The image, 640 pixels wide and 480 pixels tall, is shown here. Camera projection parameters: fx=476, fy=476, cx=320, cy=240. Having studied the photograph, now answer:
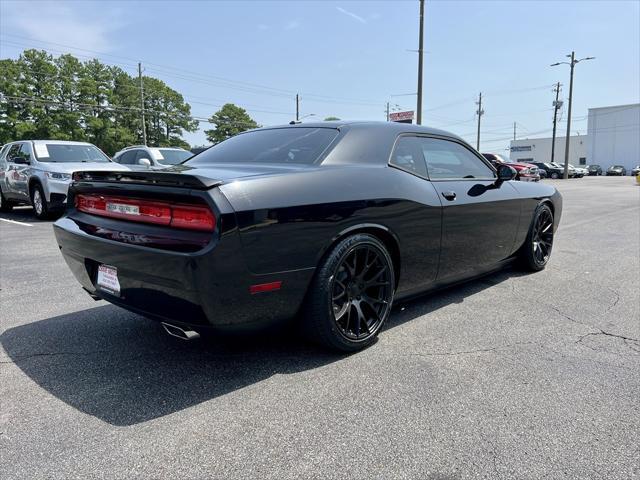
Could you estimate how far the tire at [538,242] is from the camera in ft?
16.1

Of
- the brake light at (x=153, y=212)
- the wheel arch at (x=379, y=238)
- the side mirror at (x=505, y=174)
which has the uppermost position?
the side mirror at (x=505, y=174)

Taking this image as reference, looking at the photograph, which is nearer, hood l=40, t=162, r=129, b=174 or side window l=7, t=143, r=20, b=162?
hood l=40, t=162, r=129, b=174

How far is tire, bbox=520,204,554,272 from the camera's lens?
16.1 ft

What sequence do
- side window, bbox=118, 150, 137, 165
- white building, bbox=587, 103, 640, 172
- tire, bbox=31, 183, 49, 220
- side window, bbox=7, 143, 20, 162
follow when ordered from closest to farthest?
tire, bbox=31, 183, 49, 220
side window, bbox=7, 143, 20, 162
side window, bbox=118, 150, 137, 165
white building, bbox=587, 103, 640, 172

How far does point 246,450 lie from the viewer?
1.97m

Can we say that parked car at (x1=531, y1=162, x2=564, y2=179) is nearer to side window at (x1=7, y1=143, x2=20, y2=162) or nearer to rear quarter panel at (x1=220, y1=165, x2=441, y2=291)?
side window at (x1=7, y1=143, x2=20, y2=162)

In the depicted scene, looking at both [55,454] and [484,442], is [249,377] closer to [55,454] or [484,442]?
[55,454]

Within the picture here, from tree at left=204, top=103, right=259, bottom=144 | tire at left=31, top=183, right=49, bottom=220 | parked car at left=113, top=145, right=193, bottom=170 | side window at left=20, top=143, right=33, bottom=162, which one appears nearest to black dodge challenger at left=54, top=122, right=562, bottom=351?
tire at left=31, top=183, right=49, bottom=220

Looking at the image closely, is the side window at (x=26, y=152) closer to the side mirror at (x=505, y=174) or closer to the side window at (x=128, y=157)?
the side window at (x=128, y=157)

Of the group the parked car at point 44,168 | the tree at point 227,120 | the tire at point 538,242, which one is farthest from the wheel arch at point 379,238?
the tree at point 227,120

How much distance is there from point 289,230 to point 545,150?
304ft

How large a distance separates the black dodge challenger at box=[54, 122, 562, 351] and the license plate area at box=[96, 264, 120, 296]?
0.01m

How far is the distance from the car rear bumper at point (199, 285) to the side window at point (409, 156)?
121 cm

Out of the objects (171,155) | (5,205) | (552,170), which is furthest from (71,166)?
(552,170)
